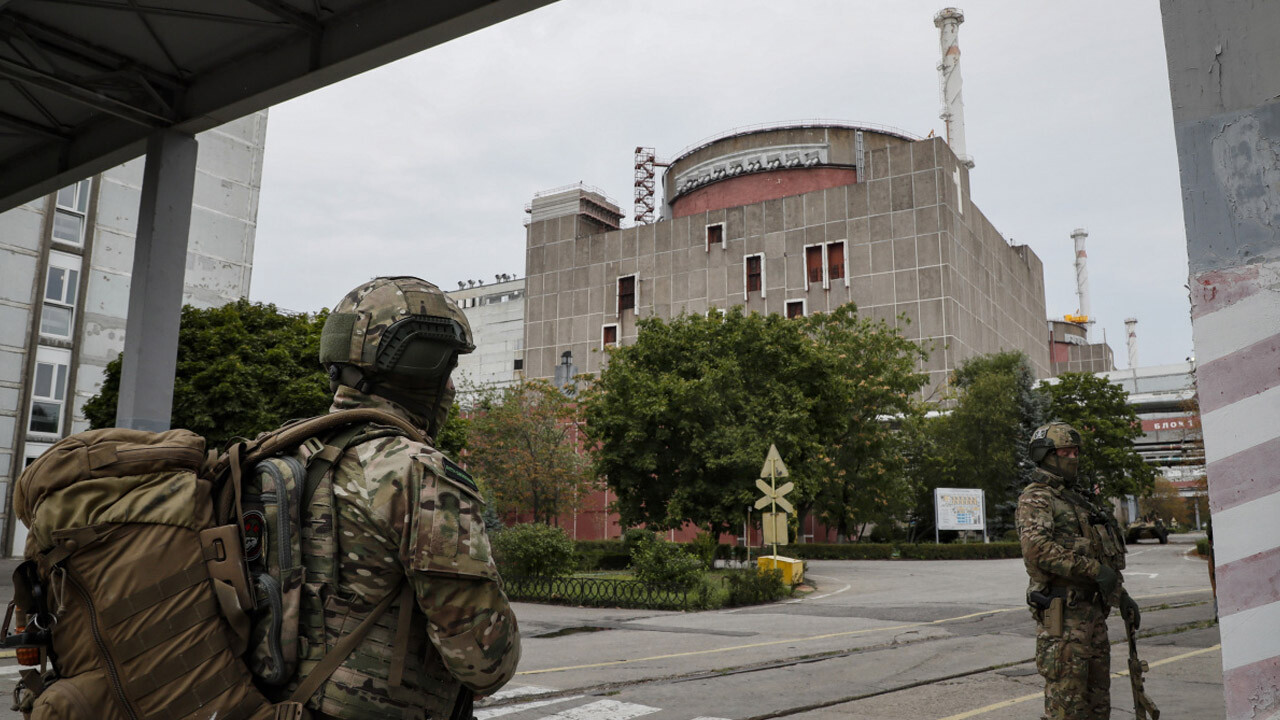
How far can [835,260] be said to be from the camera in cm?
5616

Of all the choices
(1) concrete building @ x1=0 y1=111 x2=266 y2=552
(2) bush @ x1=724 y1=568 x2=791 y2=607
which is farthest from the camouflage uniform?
(1) concrete building @ x1=0 y1=111 x2=266 y2=552

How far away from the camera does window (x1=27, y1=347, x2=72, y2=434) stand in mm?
29531

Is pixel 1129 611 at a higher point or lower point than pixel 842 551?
higher

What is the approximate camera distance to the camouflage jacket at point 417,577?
2.20 m

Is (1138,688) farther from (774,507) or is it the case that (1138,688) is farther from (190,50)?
(774,507)

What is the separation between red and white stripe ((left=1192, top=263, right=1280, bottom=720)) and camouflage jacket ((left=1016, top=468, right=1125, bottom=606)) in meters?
3.06

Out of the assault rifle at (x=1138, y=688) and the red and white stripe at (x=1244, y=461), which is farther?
the assault rifle at (x=1138, y=688)

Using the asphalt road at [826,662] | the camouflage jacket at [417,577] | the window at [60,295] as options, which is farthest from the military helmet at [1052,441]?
the window at [60,295]

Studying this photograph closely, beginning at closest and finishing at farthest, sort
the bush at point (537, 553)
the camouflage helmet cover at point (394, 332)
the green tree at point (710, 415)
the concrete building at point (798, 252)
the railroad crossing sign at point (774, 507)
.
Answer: the camouflage helmet cover at point (394, 332), the bush at point (537, 553), the railroad crossing sign at point (774, 507), the green tree at point (710, 415), the concrete building at point (798, 252)

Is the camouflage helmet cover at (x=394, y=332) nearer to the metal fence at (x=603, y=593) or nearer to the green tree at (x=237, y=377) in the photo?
the metal fence at (x=603, y=593)

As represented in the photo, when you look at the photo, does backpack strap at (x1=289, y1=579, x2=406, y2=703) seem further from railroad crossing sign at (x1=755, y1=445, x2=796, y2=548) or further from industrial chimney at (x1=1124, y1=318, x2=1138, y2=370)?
industrial chimney at (x1=1124, y1=318, x2=1138, y2=370)

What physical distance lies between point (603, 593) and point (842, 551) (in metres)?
19.8

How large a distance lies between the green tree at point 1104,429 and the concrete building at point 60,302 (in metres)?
39.1

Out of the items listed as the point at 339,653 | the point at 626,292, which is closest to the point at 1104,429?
the point at 626,292
